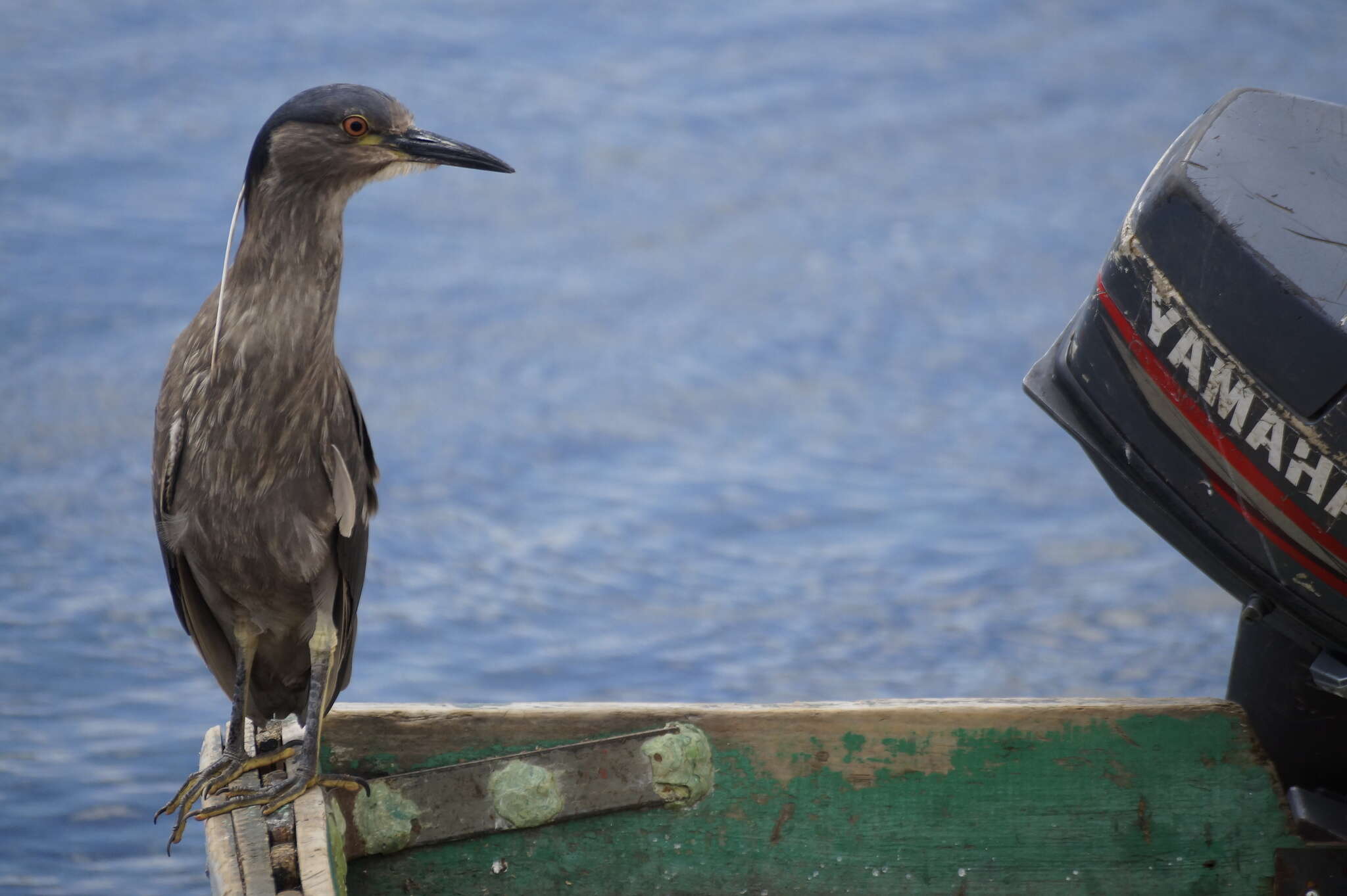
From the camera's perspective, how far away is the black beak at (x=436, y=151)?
1835mm

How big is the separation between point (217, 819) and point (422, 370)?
3336 mm

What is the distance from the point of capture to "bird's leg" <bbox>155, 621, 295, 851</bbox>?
1841 millimetres

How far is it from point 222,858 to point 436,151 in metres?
0.87

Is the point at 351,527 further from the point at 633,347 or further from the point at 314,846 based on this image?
the point at 633,347

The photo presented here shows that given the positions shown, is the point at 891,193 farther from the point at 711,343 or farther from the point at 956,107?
the point at 711,343

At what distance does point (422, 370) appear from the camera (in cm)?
504

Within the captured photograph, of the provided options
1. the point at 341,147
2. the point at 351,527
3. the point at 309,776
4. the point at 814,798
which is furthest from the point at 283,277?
the point at 814,798

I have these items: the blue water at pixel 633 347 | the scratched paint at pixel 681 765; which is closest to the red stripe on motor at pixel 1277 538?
the scratched paint at pixel 681 765

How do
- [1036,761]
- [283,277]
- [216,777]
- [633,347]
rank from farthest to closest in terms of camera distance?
[633,347]
[1036,761]
[216,777]
[283,277]

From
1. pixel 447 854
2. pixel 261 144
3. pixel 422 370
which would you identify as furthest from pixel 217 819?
pixel 422 370

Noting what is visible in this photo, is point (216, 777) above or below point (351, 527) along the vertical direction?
below

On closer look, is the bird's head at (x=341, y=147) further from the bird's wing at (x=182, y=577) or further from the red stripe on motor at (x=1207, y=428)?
the red stripe on motor at (x=1207, y=428)

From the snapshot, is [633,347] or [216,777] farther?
[633,347]

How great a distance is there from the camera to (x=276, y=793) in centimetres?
180
